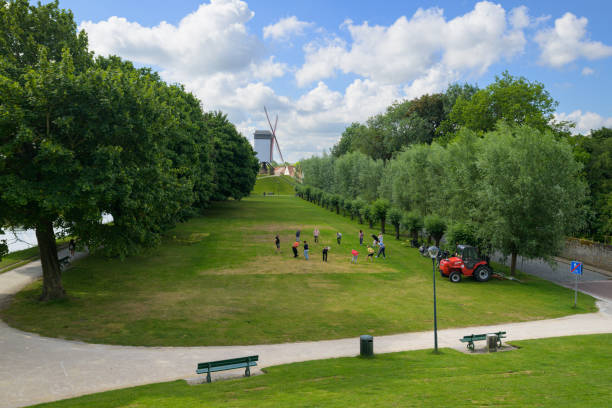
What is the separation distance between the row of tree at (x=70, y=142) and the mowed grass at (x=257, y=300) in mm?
3531

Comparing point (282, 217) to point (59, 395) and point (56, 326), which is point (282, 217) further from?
point (59, 395)

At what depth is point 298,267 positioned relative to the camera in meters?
34.2

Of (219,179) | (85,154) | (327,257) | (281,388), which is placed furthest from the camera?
(219,179)

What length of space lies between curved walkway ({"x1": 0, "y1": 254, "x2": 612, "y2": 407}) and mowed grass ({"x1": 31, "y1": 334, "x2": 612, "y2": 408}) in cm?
120

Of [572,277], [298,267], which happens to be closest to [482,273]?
Result: [572,277]

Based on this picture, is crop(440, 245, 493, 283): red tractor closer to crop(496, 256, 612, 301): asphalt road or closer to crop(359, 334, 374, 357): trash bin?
crop(496, 256, 612, 301): asphalt road

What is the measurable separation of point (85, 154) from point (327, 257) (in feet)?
74.1

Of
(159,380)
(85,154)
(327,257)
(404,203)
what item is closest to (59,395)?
(159,380)

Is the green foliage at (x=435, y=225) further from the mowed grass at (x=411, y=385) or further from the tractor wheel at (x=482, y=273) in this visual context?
the mowed grass at (x=411, y=385)

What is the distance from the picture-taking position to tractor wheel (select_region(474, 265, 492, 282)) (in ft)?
104

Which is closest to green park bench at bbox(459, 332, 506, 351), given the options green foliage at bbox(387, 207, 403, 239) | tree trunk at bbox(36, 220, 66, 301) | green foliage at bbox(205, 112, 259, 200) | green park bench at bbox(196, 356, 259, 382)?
green park bench at bbox(196, 356, 259, 382)

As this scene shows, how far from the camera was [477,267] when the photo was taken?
31.5 metres

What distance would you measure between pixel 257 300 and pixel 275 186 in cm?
14113

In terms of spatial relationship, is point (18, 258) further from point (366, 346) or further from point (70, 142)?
point (366, 346)
